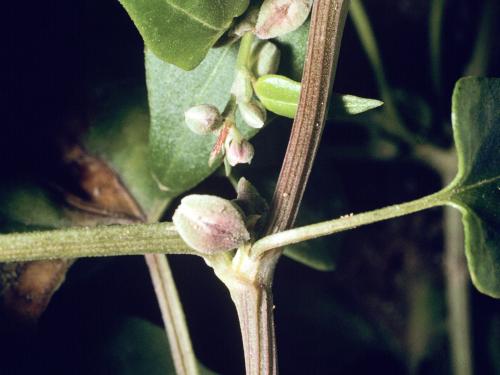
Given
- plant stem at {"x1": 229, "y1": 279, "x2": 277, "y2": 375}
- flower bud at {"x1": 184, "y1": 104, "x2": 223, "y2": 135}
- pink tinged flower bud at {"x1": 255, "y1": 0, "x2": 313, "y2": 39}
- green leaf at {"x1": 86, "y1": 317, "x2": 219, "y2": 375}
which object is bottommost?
green leaf at {"x1": 86, "y1": 317, "x2": 219, "y2": 375}

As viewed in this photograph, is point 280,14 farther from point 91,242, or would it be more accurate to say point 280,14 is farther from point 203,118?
point 91,242

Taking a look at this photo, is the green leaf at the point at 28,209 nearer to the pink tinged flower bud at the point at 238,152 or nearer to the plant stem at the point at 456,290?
the pink tinged flower bud at the point at 238,152

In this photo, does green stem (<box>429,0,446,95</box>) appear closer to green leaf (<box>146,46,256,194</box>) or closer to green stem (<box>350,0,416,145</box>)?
green stem (<box>350,0,416,145</box>)

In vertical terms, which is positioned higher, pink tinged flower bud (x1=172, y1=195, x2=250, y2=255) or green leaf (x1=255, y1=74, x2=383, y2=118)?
green leaf (x1=255, y1=74, x2=383, y2=118)

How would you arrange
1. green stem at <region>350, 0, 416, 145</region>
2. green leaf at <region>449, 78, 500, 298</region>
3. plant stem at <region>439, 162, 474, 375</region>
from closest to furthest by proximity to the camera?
green leaf at <region>449, 78, 500, 298</region>, green stem at <region>350, 0, 416, 145</region>, plant stem at <region>439, 162, 474, 375</region>

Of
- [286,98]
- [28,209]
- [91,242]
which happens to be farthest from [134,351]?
[286,98]

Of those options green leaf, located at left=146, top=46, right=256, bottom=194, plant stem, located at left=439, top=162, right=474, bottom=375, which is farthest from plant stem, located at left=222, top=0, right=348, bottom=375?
Result: plant stem, located at left=439, top=162, right=474, bottom=375
